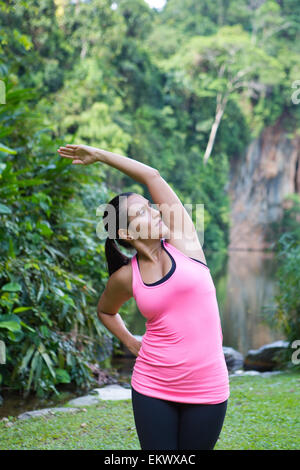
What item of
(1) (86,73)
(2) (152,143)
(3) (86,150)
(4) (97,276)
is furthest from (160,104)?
(3) (86,150)

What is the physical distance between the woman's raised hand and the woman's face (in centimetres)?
19

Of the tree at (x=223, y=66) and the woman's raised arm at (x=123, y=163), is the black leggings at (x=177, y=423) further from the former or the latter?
the tree at (x=223, y=66)

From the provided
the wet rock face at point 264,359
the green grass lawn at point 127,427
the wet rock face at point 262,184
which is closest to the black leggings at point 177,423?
the green grass lawn at point 127,427

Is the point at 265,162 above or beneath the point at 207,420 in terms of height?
above

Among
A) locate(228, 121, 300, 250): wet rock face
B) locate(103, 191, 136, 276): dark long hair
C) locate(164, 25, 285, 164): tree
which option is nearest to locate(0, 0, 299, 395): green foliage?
locate(164, 25, 285, 164): tree

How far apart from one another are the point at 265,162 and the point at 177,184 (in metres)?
7.98

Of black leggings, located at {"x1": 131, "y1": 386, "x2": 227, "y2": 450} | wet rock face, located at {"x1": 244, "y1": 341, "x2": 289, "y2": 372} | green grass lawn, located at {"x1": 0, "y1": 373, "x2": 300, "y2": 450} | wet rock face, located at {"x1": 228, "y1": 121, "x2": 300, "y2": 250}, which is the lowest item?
wet rock face, located at {"x1": 244, "y1": 341, "x2": 289, "y2": 372}

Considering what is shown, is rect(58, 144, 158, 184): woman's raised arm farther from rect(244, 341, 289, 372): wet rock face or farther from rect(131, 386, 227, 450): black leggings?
rect(244, 341, 289, 372): wet rock face

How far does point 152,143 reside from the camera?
78.7ft

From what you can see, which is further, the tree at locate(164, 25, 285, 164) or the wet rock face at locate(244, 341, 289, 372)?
the tree at locate(164, 25, 285, 164)

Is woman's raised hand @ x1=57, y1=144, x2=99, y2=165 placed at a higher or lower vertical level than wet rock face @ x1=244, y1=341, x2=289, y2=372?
higher

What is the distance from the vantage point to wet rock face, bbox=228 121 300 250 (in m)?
31.7

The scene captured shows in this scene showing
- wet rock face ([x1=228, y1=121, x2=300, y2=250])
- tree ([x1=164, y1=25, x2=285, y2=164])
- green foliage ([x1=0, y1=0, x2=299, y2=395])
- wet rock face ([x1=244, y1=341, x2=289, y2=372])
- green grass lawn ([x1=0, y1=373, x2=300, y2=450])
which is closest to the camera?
green grass lawn ([x1=0, y1=373, x2=300, y2=450])
